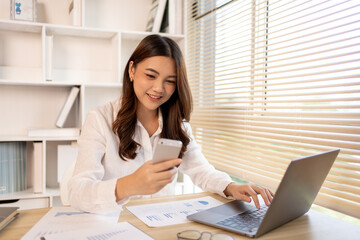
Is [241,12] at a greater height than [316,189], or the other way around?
[241,12]

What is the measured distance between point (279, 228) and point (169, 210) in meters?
0.37

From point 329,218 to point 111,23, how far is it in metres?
2.17

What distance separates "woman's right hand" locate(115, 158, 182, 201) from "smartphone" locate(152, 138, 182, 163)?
19 millimetres

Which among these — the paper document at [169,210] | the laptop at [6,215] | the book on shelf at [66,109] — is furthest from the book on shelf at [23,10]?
the paper document at [169,210]

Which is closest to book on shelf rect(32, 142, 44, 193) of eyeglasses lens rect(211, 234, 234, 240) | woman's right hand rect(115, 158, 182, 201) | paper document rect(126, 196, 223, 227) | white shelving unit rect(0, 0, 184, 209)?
white shelving unit rect(0, 0, 184, 209)

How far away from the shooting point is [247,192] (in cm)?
122

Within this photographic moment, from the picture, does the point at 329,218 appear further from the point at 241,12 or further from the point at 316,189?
the point at 241,12

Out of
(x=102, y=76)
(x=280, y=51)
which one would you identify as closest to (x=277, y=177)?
(x=280, y=51)

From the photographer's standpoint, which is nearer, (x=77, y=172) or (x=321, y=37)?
(x=77, y=172)

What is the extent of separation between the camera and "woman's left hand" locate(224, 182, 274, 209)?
1174mm

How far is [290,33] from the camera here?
1467 mm

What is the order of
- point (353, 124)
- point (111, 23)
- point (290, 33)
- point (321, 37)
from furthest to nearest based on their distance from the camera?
point (111, 23)
point (290, 33)
point (321, 37)
point (353, 124)

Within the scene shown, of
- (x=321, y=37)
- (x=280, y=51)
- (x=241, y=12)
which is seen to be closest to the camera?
(x=321, y=37)

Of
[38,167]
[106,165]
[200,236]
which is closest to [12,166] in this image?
[38,167]
